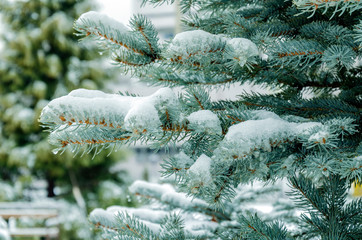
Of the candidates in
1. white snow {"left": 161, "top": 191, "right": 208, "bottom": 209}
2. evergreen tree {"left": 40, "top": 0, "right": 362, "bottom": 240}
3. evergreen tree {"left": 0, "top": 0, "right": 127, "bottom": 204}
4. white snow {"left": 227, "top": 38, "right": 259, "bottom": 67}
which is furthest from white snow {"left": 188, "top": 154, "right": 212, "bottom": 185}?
evergreen tree {"left": 0, "top": 0, "right": 127, "bottom": 204}

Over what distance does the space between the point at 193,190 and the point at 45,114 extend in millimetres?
291

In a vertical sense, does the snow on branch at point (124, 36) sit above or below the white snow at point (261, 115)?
above

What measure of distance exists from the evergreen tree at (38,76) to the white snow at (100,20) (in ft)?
15.5

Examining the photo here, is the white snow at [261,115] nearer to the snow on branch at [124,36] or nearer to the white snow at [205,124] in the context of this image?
the white snow at [205,124]

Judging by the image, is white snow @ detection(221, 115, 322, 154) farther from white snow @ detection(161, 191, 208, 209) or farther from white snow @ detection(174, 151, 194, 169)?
white snow @ detection(161, 191, 208, 209)

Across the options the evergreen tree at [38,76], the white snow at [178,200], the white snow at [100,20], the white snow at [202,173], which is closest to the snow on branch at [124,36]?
the white snow at [100,20]

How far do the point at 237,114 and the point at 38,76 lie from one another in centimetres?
547

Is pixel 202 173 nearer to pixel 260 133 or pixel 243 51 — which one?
pixel 260 133

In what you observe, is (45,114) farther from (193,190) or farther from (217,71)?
(217,71)

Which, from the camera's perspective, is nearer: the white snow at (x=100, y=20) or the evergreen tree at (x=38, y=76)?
the white snow at (x=100, y=20)

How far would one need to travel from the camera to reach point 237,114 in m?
0.70

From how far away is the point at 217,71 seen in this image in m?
0.88

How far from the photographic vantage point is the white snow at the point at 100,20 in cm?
71

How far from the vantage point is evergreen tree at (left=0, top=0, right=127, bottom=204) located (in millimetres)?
5301
